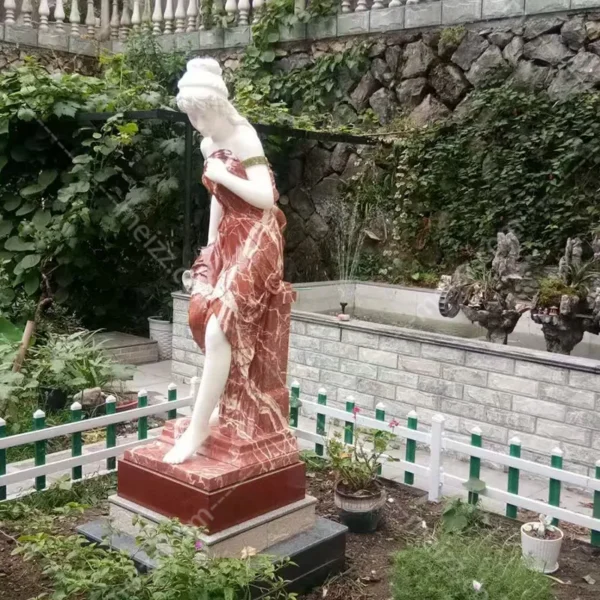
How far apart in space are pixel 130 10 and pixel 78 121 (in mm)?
4393

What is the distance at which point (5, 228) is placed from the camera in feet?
27.4

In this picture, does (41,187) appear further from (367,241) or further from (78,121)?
(367,241)

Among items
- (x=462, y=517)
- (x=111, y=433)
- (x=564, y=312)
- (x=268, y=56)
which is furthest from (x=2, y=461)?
(x=268, y=56)

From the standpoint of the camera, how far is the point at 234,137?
363 cm

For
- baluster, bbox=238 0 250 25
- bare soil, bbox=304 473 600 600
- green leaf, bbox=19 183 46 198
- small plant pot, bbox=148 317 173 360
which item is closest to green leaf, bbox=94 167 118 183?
green leaf, bbox=19 183 46 198

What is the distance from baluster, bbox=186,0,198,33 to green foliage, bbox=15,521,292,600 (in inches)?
365

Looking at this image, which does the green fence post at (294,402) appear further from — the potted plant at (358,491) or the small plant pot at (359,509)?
the small plant pot at (359,509)

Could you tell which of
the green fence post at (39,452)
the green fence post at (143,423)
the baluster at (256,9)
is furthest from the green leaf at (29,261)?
the baluster at (256,9)

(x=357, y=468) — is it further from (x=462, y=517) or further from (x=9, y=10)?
(x=9, y=10)

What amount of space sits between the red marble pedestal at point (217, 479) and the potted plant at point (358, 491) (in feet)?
1.42

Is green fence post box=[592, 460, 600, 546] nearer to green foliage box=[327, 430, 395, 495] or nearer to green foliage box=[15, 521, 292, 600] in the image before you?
green foliage box=[327, 430, 395, 495]

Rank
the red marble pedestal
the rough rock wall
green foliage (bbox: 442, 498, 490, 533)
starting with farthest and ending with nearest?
1. the rough rock wall
2. green foliage (bbox: 442, 498, 490, 533)
3. the red marble pedestal

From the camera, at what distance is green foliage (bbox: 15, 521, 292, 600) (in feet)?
9.48

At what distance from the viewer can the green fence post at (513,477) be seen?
4312 millimetres
